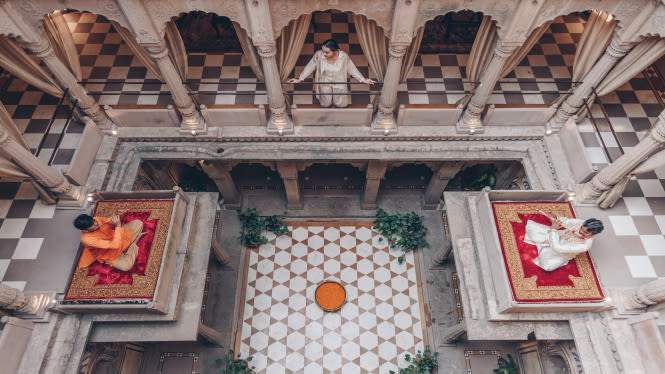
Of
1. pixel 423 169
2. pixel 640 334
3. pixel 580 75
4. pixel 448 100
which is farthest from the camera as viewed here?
pixel 423 169

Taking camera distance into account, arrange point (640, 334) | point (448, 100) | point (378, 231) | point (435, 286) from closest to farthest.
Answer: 1. point (640, 334)
2. point (448, 100)
3. point (435, 286)
4. point (378, 231)

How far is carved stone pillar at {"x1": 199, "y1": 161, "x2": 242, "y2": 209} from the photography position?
27.9 ft

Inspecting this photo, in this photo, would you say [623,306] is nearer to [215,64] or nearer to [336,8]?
[336,8]

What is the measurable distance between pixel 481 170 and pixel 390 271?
132 inches

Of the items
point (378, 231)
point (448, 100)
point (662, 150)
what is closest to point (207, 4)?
point (448, 100)

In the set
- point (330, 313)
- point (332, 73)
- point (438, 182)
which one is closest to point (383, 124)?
point (332, 73)

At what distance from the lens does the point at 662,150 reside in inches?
230

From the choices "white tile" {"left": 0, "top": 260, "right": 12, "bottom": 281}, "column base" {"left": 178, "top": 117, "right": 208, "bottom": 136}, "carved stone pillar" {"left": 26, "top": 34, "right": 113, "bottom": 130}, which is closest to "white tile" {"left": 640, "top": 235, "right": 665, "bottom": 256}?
"column base" {"left": 178, "top": 117, "right": 208, "bottom": 136}

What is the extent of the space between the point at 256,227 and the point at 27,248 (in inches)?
174

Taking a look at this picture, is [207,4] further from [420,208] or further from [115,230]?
[420,208]

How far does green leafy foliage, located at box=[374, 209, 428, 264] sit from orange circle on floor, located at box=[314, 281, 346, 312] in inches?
61.9

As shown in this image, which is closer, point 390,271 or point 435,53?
point 435,53

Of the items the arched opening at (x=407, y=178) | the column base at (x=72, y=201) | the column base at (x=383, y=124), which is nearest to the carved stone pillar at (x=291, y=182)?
the column base at (x=383, y=124)

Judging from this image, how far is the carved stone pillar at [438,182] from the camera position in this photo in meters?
8.65
